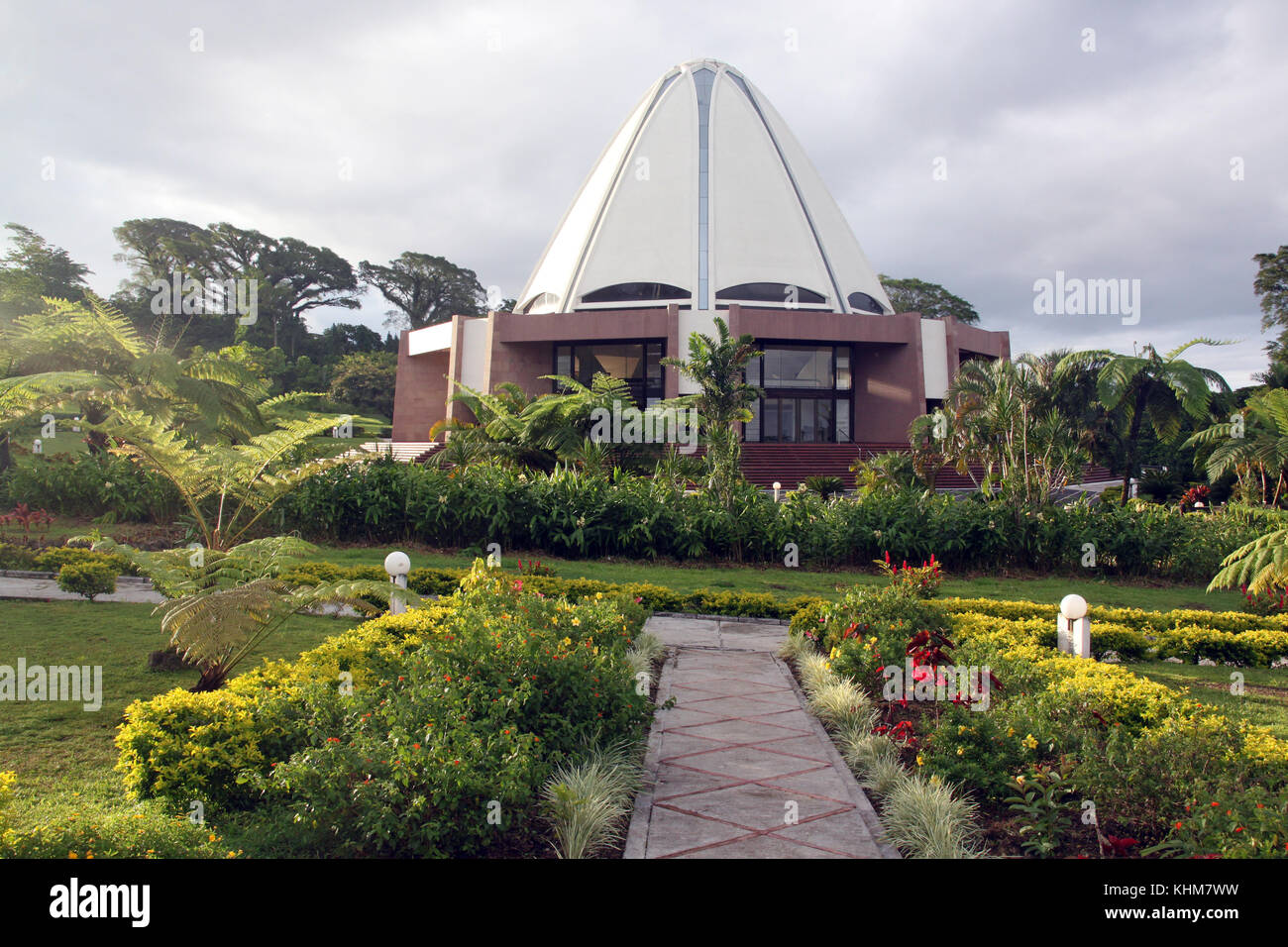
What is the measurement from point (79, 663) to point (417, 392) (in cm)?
3225

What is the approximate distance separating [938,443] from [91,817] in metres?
18.7

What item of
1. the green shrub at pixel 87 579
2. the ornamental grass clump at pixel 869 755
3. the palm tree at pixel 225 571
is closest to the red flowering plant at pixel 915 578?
the ornamental grass clump at pixel 869 755

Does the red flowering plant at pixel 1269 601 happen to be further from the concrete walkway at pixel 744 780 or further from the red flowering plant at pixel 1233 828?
the red flowering plant at pixel 1233 828

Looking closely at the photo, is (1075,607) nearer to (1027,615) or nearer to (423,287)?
(1027,615)

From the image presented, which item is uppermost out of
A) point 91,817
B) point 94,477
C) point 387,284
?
point 387,284

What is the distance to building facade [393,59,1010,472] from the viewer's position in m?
31.6

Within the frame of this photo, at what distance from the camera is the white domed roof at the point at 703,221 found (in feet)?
117

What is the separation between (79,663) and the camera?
5.71 meters

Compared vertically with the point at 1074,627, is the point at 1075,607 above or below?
above

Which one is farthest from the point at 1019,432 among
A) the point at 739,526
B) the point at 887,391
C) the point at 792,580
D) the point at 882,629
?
the point at 887,391

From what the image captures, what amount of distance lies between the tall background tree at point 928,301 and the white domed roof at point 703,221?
53.9 ft

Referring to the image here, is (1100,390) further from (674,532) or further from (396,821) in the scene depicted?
(396,821)

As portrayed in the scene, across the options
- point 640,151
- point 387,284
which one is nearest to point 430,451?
point 640,151
